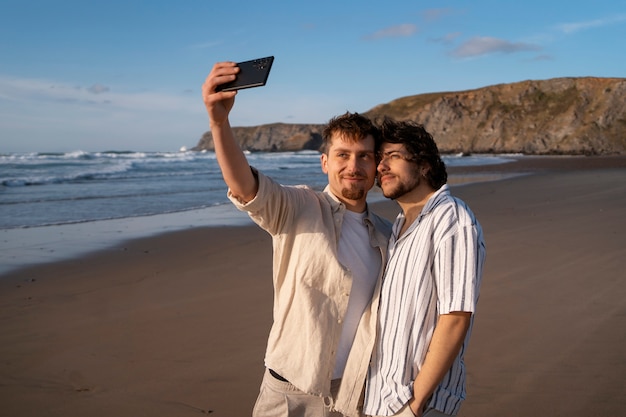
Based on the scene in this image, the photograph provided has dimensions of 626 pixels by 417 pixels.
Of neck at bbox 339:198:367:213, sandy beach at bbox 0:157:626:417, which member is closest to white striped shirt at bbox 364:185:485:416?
neck at bbox 339:198:367:213

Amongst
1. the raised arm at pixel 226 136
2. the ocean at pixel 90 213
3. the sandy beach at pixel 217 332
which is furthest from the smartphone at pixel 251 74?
the ocean at pixel 90 213

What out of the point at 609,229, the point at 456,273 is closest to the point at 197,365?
the point at 456,273

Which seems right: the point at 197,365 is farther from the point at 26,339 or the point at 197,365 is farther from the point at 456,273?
the point at 456,273

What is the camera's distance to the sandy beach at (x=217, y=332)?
3768mm

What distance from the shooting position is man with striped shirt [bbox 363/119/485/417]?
1.88 meters

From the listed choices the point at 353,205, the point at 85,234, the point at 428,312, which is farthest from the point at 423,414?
the point at 85,234

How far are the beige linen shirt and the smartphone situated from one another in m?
0.42

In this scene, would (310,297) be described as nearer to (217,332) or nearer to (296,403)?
(296,403)

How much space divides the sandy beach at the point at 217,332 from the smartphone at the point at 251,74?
2498mm

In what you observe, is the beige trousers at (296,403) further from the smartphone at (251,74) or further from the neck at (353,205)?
the smartphone at (251,74)

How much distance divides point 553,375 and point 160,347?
3176 millimetres

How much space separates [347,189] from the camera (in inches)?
94.0

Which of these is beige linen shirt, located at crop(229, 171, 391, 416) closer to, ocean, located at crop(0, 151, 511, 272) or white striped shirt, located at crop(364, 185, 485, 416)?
white striped shirt, located at crop(364, 185, 485, 416)

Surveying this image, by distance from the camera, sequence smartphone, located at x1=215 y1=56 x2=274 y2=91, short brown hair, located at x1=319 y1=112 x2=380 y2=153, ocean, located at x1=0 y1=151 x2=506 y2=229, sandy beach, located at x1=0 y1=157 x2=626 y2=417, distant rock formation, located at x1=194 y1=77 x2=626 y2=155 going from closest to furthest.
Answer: smartphone, located at x1=215 y1=56 x2=274 y2=91 < short brown hair, located at x1=319 y1=112 x2=380 y2=153 < sandy beach, located at x1=0 y1=157 x2=626 y2=417 < ocean, located at x1=0 y1=151 x2=506 y2=229 < distant rock formation, located at x1=194 y1=77 x2=626 y2=155
